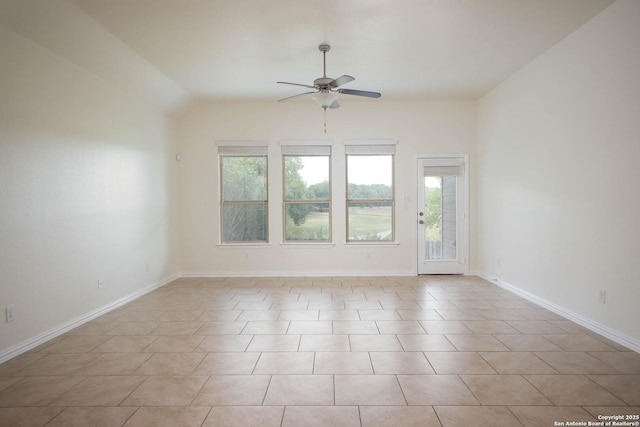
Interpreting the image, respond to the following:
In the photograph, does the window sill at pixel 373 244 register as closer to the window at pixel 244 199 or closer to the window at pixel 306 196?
the window at pixel 306 196

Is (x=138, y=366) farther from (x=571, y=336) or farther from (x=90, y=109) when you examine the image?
(x=571, y=336)

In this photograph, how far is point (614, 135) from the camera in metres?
3.29

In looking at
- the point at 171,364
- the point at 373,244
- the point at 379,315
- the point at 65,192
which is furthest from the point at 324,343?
the point at 373,244

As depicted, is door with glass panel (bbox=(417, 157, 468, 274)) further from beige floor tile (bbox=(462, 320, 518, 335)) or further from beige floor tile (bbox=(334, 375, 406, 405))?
beige floor tile (bbox=(334, 375, 406, 405))

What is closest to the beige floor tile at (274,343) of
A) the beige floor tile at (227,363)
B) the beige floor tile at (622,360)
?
the beige floor tile at (227,363)

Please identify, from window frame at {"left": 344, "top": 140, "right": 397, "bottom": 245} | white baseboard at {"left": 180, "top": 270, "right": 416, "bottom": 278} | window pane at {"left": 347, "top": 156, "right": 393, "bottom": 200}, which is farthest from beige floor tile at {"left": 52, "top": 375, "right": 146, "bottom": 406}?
window pane at {"left": 347, "top": 156, "right": 393, "bottom": 200}

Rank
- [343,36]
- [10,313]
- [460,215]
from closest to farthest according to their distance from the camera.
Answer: [10,313]
[343,36]
[460,215]

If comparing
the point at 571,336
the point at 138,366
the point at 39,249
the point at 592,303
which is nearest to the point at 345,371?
the point at 138,366

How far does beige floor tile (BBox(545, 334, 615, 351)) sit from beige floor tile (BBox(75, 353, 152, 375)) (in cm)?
362

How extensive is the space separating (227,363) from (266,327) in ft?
2.79

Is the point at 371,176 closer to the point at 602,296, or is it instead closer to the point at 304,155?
the point at 304,155

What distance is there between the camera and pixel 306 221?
6422mm

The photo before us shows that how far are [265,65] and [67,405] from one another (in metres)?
4.05

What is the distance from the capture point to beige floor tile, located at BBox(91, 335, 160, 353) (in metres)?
3.18
